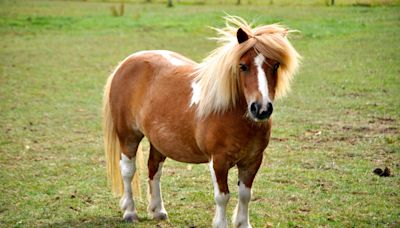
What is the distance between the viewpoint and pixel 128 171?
18.8ft

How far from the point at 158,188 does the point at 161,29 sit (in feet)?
53.7

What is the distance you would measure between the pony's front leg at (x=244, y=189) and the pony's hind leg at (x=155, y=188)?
0.88 meters

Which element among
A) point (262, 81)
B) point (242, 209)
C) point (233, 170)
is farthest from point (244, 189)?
point (233, 170)

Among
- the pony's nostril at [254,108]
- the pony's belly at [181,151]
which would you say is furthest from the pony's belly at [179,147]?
the pony's nostril at [254,108]

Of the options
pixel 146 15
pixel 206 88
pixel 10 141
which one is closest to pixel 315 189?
pixel 206 88

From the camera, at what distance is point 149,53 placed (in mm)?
5914

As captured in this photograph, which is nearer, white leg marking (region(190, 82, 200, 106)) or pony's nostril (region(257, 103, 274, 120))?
pony's nostril (region(257, 103, 274, 120))

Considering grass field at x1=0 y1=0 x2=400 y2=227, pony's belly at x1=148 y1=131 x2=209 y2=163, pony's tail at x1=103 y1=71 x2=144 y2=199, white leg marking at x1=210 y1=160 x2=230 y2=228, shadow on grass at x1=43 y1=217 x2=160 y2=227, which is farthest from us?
pony's tail at x1=103 y1=71 x2=144 y2=199

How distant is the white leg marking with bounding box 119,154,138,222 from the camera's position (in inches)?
224

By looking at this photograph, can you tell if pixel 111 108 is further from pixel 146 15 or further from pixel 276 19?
pixel 146 15

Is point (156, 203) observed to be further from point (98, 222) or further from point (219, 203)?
point (219, 203)

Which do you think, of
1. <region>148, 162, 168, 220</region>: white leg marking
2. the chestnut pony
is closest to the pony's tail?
the chestnut pony

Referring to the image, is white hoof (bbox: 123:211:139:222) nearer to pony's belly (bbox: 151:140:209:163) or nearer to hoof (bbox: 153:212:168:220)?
hoof (bbox: 153:212:168:220)

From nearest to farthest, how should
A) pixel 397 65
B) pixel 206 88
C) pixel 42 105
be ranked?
pixel 206 88 < pixel 42 105 < pixel 397 65
